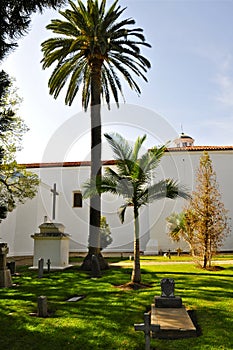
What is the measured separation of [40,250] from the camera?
1573 centimetres

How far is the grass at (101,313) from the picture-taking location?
18.8ft

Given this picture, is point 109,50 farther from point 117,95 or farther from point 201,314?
point 201,314

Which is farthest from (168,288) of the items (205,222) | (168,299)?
(205,222)

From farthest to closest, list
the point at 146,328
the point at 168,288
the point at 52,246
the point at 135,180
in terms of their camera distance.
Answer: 1. the point at 52,246
2. the point at 135,180
3. the point at 168,288
4. the point at 146,328

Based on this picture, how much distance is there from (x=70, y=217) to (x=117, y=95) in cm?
1375

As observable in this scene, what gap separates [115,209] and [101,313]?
64.4 feet

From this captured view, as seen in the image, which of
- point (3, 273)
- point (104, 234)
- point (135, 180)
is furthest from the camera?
point (104, 234)

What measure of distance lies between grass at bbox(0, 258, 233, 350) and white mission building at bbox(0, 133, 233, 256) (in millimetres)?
13399

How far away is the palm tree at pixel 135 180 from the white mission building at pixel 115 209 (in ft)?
44.0

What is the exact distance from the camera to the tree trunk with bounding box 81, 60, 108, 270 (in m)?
15.2

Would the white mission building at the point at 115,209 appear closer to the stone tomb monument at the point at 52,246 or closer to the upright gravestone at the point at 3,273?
the stone tomb monument at the point at 52,246

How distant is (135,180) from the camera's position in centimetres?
1158

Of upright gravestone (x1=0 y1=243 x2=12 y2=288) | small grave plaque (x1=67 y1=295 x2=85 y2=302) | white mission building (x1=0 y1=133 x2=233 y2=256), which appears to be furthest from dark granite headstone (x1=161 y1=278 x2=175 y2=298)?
white mission building (x1=0 y1=133 x2=233 y2=256)

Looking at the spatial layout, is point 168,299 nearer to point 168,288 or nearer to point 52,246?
point 168,288
